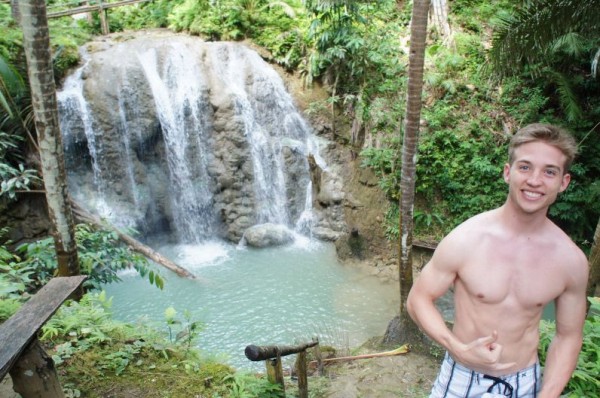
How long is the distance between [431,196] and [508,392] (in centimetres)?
740

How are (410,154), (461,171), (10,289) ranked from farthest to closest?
(461,171), (410,154), (10,289)

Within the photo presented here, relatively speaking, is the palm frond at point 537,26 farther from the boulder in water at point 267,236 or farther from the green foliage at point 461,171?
the boulder in water at point 267,236

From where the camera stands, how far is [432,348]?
564cm

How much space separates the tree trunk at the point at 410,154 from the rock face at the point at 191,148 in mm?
4221

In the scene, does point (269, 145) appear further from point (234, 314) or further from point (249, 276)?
point (234, 314)

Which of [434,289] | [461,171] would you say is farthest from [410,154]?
[461,171]

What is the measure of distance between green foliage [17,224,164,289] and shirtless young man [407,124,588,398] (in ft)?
10.8

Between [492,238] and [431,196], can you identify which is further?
[431,196]

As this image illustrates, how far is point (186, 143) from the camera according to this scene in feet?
34.1

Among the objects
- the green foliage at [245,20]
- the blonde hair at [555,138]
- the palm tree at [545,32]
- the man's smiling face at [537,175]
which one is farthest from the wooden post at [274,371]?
the green foliage at [245,20]

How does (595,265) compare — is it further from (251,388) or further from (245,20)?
(245,20)

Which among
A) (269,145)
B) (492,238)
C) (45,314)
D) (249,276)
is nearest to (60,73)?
(269,145)

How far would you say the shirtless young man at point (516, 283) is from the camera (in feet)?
6.12

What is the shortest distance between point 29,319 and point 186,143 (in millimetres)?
8069
